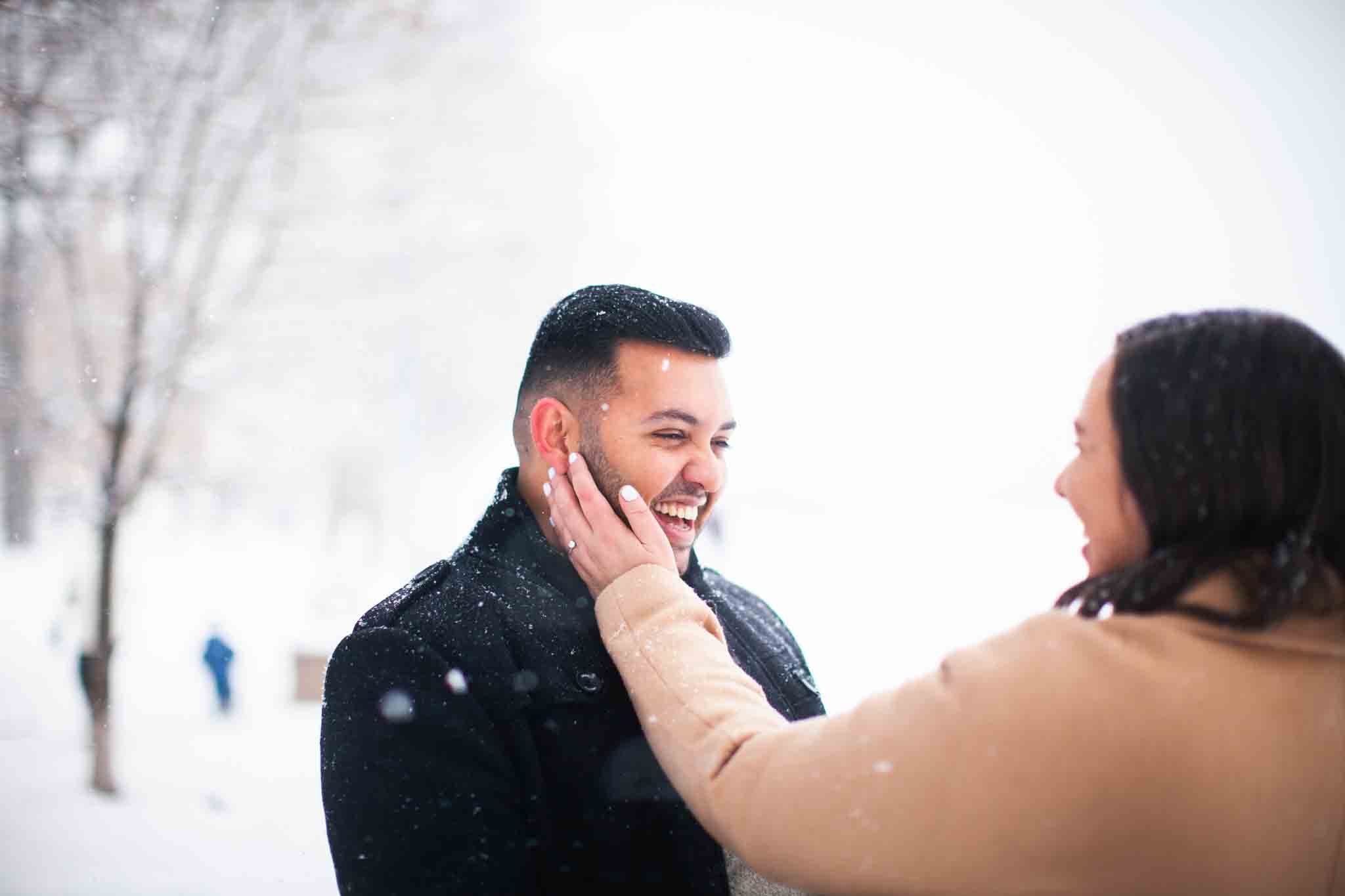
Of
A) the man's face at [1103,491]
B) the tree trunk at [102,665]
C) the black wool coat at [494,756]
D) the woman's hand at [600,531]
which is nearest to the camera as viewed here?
the man's face at [1103,491]

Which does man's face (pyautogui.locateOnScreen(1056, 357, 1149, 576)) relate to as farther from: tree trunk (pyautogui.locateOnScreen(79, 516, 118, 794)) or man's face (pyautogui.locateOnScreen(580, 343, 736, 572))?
tree trunk (pyautogui.locateOnScreen(79, 516, 118, 794))

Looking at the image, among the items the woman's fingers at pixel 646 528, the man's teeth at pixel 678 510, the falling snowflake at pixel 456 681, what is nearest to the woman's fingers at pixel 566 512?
the woman's fingers at pixel 646 528

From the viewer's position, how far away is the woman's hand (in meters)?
1.76

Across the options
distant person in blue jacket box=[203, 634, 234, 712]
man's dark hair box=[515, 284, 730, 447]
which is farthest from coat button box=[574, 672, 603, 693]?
distant person in blue jacket box=[203, 634, 234, 712]

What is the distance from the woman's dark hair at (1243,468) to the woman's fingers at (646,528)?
851mm

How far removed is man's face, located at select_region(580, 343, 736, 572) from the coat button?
1.38 ft

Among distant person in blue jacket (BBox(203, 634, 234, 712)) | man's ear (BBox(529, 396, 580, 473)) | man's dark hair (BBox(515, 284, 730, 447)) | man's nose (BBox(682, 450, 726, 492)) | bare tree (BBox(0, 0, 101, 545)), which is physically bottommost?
distant person in blue jacket (BBox(203, 634, 234, 712))

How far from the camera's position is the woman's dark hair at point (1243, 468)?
1146 mm

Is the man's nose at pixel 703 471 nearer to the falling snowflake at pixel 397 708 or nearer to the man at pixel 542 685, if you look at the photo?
the man at pixel 542 685

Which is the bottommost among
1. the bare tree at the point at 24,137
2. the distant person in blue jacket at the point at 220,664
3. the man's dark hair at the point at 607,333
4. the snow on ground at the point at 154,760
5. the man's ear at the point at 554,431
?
the snow on ground at the point at 154,760

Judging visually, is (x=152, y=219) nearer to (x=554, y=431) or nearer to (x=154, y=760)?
(x=154, y=760)

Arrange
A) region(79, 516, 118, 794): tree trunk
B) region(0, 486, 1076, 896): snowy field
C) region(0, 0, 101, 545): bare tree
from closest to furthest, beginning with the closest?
1. region(0, 0, 101, 545): bare tree
2. region(0, 486, 1076, 896): snowy field
3. region(79, 516, 118, 794): tree trunk

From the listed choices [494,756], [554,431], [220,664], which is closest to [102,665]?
[220,664]

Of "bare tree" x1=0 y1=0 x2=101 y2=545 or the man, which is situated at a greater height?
"bare tree" x1=0 y1=0 x2=101 y2=545
